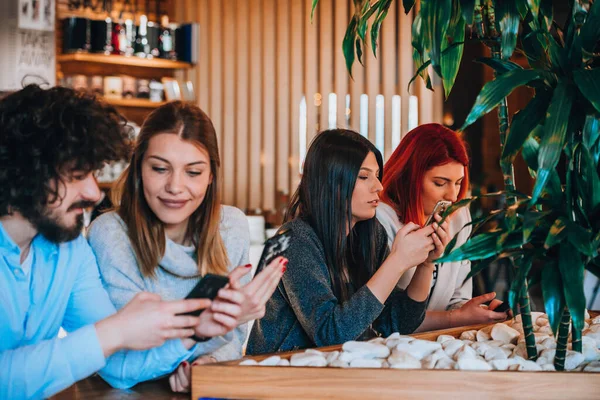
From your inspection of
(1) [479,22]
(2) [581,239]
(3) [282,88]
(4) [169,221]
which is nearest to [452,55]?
(1) [479,22]

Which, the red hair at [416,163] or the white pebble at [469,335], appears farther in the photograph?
the red hair at [416,163]

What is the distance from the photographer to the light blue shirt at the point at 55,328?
1309mm

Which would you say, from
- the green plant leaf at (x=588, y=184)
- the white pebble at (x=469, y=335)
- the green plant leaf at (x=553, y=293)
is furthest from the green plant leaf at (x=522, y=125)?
the white pebble at (x=469, y=335)

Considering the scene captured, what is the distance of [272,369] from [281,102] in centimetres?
513

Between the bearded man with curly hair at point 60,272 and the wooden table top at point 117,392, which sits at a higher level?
the bearded man with curly hair at point 60,272

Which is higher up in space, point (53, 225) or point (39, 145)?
point (39, 145)

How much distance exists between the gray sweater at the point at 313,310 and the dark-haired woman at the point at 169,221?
0.39 ft

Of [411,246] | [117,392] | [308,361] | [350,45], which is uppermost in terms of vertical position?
[350,45]

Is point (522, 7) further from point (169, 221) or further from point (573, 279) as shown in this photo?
point (169, 221)

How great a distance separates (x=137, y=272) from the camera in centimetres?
174

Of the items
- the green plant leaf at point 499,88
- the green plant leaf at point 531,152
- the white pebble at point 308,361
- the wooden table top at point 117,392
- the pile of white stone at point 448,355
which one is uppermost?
the green plant leaf at point 499,88

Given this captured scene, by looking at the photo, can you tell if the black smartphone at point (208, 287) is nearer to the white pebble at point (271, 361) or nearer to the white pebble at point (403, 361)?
the white pebble at point (271, 361)

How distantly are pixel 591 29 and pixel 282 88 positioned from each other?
5041mm

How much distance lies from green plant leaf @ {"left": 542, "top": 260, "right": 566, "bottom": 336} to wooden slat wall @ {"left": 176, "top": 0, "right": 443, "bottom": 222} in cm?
492
